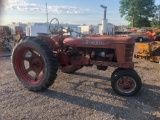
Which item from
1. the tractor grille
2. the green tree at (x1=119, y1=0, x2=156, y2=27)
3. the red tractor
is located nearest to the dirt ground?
the red tractor

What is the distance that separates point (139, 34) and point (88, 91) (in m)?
21.6

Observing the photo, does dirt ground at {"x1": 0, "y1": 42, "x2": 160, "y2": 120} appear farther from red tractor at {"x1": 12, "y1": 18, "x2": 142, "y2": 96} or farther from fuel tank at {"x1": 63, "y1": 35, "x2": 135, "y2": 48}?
fuel tank at {"x1": 63, "y1": 35, "x2": 135, "y2": 48}

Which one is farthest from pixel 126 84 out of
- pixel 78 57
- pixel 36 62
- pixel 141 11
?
pixel 141 11

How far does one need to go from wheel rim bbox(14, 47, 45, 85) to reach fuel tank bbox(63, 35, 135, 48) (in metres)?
0.80

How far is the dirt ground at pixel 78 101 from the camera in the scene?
3.94 metres

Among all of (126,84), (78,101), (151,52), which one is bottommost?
(78,101)

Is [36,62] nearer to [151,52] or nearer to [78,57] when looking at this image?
[78,57]

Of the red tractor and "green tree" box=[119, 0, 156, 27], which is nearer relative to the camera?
the red tractor

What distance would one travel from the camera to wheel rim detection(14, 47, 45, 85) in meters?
5.40

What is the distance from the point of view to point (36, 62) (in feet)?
17.9

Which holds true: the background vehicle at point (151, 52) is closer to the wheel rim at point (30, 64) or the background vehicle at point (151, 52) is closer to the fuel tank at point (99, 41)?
the fuel tank at point (99, 41)

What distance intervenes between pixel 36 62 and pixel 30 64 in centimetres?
22

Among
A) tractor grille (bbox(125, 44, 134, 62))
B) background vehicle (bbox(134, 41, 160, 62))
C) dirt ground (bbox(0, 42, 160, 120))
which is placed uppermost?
tractor grille (bbox(125, 44, 134, 62))

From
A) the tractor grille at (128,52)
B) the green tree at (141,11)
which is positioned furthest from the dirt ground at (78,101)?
the green tree at (141,11)
